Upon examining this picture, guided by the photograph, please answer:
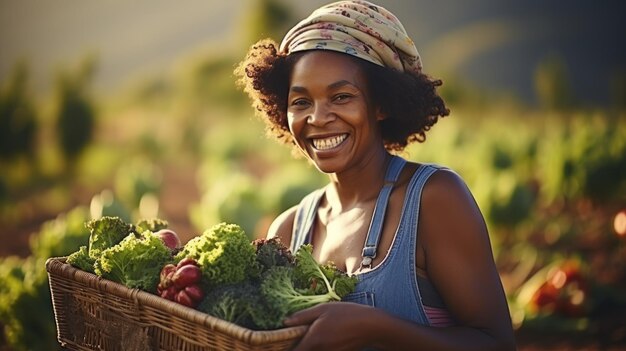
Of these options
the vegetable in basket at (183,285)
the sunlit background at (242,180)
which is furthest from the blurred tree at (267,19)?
the vegetable in basket at (183,285)

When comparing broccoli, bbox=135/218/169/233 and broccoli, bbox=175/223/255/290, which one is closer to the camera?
broccoli, bbox=175/223/255/290

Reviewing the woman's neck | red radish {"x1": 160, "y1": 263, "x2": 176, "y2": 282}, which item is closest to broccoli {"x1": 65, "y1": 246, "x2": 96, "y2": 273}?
red radish {"x1": 160, "y1": 263, "x2": 176, "y2": 282}

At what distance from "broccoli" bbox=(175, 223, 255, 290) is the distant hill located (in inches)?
1502

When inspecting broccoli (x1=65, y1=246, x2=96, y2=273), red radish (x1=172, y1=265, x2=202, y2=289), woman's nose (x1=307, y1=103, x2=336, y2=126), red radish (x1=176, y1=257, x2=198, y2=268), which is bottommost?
red radish (x1=172, y1=265, x2=202, y2=289)

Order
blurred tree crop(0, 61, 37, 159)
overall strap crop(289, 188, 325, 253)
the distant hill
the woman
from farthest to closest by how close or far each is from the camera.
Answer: the distant hill → blurred tree crop(0, 61, 37, 159) → overall strap crop(289, 188, 325, 253) → the woman

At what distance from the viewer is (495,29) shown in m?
51.0

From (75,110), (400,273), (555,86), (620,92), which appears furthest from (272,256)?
(555,86)

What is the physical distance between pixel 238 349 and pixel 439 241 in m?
0.89

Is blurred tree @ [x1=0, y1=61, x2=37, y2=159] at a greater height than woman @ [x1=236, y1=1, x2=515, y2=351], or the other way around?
blurred tree @ [x1=0, y1=61, x2=37, y2=159]

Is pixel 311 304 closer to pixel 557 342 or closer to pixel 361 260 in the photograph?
pixel 361 260

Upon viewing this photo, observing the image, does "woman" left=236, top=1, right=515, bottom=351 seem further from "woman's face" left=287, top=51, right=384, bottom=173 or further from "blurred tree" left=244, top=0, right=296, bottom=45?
"blurred tree" left=244, top=0, right=296, bottom=45

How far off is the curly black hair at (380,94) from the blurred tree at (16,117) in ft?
27.4

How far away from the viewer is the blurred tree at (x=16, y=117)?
10867mm

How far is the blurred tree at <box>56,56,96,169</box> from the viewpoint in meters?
10.4
